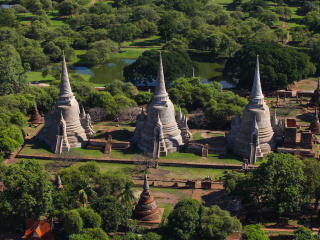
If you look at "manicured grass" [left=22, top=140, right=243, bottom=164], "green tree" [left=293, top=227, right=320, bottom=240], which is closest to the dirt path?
"manicured grass" [left=22, top=140, right=243, bottom=164]

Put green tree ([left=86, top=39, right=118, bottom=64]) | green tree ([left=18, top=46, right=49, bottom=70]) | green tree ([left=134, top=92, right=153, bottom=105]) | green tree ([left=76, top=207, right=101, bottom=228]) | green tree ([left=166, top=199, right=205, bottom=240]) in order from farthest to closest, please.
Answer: green tree ([left=86, top=39, right=118, bottom=64]), green tree ([left=18, top=46, right=49, bottom=70]), green tree ([left=134, top=92, right=153, bottom=105]), green tree ([left=76, top=207, right=101, bottom=228]), green tree ([left=166, top=199, right=205, bottom=240])

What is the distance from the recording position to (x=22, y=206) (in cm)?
4378

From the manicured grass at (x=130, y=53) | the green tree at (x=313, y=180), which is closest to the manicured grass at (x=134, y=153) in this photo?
the green tree at (x=313, y=180)

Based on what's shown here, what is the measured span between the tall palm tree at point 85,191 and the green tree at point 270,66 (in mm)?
42273

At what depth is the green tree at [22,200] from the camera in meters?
43.8

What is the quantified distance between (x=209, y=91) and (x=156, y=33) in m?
61.3

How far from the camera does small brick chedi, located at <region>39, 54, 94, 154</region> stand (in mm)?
60531

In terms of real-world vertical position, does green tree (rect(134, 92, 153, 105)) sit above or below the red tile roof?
above

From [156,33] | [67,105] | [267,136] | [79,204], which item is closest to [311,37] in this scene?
[156,33]

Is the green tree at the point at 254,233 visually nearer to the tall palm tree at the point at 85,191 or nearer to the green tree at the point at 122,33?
the tall palm tree at the point at 85,191

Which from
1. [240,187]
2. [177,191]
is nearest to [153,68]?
[177,191]

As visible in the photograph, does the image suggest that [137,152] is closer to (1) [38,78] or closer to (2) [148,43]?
(1) [38,78]

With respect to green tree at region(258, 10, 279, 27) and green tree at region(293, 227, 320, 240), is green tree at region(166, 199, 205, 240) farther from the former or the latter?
green tree at region(258, 10, 279, 27)

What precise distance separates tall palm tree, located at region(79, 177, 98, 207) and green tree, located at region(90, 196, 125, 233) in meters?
1.58
